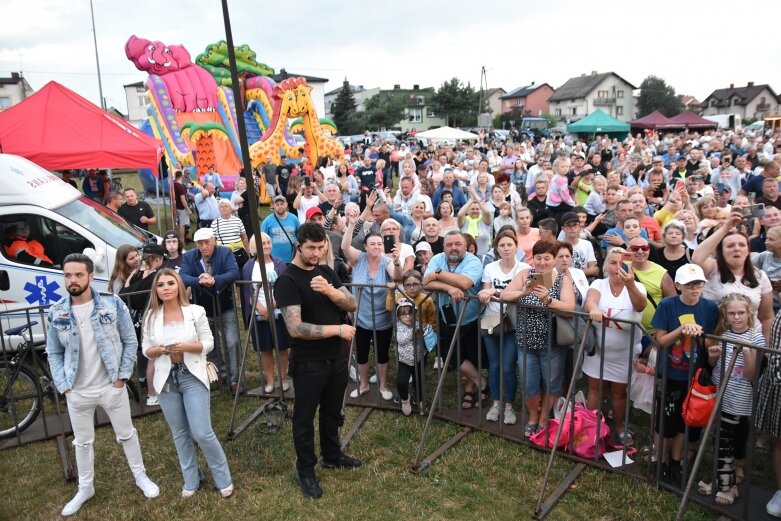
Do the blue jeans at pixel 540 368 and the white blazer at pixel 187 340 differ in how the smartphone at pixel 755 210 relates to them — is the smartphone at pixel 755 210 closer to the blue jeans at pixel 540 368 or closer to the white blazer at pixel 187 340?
the blue jeans at pixel 540 368

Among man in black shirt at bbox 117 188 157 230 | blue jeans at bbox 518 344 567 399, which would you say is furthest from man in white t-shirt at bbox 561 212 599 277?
man in black shirt at bbox 117 188 157 230

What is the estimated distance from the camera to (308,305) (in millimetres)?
3846

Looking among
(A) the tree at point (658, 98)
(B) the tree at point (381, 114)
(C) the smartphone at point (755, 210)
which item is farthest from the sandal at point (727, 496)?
(A) the tree at point (658, 98)

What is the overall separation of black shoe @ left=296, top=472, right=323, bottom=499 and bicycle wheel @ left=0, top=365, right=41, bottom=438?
2691 millimetres

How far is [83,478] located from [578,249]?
4.83 meters

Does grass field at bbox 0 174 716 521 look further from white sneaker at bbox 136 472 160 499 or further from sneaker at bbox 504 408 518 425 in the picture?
sneaker at bbox 504 408 518 425

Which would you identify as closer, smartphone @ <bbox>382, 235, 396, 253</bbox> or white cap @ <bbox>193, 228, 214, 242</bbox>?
white cap @ <bbox>193, 228, 214, 242</bbox>

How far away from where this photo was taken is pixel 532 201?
8805 mm

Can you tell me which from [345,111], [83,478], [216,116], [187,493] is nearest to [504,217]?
[187,493]

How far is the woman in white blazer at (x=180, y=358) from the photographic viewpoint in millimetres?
3881

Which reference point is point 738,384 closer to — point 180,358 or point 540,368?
point 540,368

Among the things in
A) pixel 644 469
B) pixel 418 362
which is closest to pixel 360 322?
pixel 418 362

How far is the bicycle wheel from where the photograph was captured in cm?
494

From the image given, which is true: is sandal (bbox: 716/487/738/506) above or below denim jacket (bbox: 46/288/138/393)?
below
